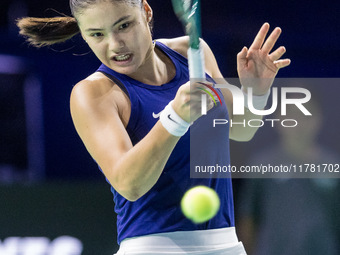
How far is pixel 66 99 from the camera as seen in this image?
2943 millimetres

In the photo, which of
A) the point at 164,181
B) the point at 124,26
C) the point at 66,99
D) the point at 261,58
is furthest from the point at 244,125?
the point at 66,99

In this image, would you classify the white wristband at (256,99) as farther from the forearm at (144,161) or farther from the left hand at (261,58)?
the forearm at (144,161)

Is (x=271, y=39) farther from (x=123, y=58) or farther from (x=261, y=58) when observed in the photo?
(x=123, y=58)

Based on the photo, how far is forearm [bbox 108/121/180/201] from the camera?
4.16 feet

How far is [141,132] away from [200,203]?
269mm

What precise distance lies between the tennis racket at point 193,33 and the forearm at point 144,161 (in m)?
0.14

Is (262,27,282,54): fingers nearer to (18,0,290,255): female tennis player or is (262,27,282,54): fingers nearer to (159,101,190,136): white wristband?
(18,0,290,255): female tennis player

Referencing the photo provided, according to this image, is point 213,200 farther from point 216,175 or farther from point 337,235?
point 337,235

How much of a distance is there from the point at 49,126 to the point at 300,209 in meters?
1.27

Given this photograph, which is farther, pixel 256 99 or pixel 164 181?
pixel 256 99

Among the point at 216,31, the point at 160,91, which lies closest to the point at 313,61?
the point at 216,31

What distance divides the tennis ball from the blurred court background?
1.17 metres

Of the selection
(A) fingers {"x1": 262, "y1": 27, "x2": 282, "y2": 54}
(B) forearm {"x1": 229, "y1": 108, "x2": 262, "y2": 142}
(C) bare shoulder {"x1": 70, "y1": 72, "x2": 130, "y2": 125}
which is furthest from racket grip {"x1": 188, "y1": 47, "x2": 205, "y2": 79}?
(B) forearm {"x1": 229, "y1": 108, "x2": 262, "y2": 142}

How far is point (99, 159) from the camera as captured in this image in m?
1.39
